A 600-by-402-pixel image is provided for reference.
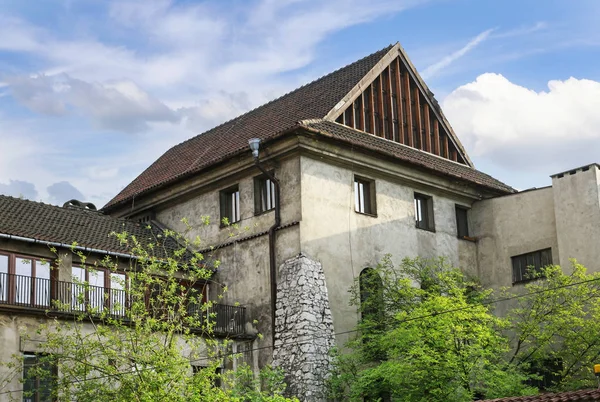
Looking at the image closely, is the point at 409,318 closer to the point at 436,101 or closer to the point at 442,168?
the point at 442,168

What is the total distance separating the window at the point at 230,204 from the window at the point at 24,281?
7.40 metres

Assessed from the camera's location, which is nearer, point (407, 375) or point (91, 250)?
point (407, 375)

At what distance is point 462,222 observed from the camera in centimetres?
3784

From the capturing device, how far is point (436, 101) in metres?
39.0

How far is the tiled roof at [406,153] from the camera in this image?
107ft

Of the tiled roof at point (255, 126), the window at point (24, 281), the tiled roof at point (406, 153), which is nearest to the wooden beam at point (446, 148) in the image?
the tiled roof at point (406, 153)

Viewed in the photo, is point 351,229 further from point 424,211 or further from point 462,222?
point 462,222

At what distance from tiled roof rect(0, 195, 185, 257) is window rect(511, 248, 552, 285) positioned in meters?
12.9

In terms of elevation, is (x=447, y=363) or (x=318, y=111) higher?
(x=318, y=111)

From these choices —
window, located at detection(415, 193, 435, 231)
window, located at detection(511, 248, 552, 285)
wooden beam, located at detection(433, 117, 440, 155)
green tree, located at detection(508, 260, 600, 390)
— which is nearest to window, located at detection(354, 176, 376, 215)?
window, located at detection(415, 193, 435, 231)

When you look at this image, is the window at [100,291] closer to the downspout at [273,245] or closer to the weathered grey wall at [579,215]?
the downspout at [273,245]

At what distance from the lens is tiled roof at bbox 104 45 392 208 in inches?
1379

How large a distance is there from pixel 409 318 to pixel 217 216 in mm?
9281

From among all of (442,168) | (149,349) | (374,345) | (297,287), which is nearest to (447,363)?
(374,345)
